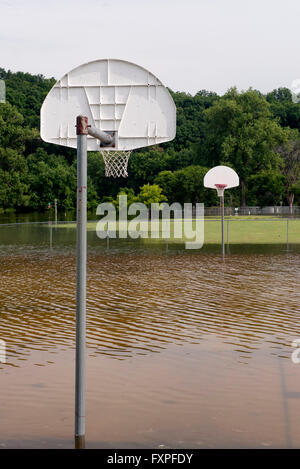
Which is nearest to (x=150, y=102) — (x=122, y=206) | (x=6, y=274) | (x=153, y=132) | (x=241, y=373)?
(x=153, y=132)

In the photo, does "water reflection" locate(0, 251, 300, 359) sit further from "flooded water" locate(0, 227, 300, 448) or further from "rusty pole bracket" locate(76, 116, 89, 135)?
"rusty pole bracket" locate(76, 116, 89, 135)

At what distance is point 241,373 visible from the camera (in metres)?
6.61

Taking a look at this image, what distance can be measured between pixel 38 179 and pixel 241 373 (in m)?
68.8

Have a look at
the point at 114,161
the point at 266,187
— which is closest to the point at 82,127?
the point at 114,161

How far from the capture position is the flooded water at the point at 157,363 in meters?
5.00

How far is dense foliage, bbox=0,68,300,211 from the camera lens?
6912cm

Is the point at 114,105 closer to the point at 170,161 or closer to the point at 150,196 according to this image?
the point at 150,196

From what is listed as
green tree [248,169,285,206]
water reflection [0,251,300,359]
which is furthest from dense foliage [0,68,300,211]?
water reflection [0,251,300,359]

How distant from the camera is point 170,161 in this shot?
85.3 meters

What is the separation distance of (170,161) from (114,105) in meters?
68.1

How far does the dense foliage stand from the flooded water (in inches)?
2215

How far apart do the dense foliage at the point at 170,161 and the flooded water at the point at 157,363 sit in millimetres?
56265

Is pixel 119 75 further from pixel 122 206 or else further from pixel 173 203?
pixel 173 203

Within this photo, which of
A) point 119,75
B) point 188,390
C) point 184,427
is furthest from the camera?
point 119,75
